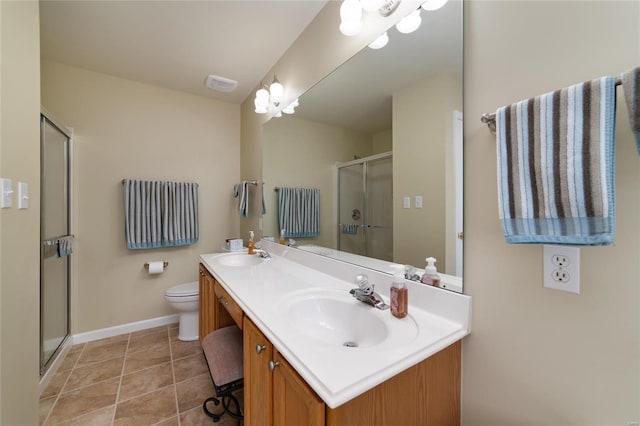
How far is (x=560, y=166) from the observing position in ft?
1.83

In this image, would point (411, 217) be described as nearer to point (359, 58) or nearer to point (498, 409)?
point (498, 409)

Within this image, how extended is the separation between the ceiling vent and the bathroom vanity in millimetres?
1947

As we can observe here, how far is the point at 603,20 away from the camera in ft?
1.92

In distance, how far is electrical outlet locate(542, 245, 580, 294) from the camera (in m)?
0.62

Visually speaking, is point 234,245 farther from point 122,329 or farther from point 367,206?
point 367,206

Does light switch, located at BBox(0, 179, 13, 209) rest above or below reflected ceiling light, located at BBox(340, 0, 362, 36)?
below

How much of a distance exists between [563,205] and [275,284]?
1118 millimetres

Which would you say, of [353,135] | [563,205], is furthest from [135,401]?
[563,205]

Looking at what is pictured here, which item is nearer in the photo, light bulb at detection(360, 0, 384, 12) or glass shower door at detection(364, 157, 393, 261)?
light bulb at detection(360, 0, 384, 12)

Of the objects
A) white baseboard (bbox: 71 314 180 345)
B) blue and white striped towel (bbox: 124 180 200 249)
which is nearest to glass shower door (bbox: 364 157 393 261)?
blue and white striped towel (bbox: 124 180 200 249)

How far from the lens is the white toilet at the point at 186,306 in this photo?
2143 millimetres

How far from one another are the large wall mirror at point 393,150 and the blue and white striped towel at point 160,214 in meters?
1.44

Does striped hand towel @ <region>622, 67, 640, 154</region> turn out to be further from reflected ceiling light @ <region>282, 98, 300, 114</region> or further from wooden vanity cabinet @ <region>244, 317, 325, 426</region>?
reflected ceiling light @ <region>282, 98, 300, 114</region>

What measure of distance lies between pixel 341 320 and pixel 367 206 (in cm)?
59
